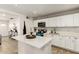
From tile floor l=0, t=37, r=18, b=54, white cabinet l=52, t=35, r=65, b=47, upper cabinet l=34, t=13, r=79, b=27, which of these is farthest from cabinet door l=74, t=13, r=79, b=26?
tile floor l=0, t=37, r=18, b=54

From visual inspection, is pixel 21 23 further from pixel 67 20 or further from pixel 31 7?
pixel 67 20

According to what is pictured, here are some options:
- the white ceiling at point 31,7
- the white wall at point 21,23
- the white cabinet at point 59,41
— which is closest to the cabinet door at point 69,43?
the white cabinet at point 59,41

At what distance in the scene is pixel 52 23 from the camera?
4199 mm

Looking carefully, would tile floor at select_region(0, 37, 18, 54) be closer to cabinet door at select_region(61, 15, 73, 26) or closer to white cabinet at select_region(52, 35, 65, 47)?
white cabinet at select_region(52, 35, 65, 47)

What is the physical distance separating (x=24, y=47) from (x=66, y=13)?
2.54 metres

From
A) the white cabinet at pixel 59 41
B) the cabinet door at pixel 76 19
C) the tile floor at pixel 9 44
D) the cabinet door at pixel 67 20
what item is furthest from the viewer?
the white cabinet at pixel 59 41

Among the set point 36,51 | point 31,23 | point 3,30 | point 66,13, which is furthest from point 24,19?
point 66,13

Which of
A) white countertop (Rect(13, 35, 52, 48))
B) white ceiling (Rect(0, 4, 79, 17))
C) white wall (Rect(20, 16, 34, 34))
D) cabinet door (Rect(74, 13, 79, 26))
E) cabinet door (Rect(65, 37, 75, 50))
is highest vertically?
white ceiling (Rect(0, 4, 79, 17))

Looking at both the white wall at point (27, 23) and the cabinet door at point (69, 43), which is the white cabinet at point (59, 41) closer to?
the cabinet door at point (69, 43)

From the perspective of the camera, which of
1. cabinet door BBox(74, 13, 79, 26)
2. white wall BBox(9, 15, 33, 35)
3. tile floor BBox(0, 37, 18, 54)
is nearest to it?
white wall BBox(9, 15, 33, 35)

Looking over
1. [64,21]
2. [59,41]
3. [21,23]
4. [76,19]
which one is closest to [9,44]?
[21,23]

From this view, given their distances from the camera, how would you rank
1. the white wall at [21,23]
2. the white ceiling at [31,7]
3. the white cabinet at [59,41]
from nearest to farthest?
the white wall at [21,23]
the white ceiling at [31,7]
the white cabinet at [59,41]

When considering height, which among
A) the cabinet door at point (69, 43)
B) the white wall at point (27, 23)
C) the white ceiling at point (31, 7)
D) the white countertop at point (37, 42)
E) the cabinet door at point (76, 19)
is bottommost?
the cabinet door at point (69, 43)

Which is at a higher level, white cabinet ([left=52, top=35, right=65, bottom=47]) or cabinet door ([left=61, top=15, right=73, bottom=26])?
cabinet door ([left=61, top=15, right=73, bottom=26])
